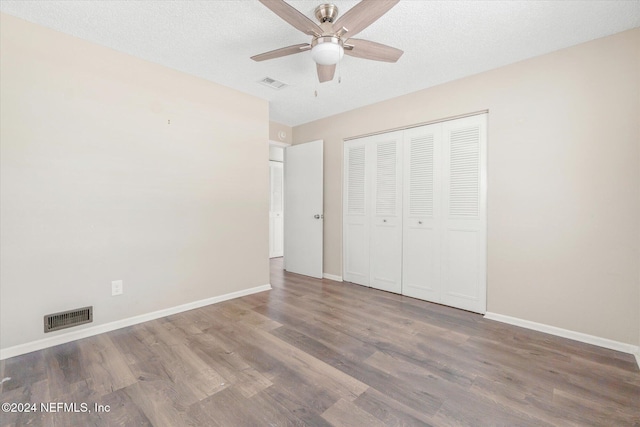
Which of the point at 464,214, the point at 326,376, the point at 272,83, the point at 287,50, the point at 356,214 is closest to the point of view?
the point at 326,376

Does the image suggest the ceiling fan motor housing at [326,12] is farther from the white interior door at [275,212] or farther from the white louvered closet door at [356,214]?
the white interior door at [275,212]

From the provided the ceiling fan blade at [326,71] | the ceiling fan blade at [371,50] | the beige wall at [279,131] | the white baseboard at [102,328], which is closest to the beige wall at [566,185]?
A: the ceiling fan blade at [371,50]

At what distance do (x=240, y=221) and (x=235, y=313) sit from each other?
3.60ft

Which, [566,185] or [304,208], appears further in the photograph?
[304,208]

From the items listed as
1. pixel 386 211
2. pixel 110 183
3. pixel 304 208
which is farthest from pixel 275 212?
pixel 110 183

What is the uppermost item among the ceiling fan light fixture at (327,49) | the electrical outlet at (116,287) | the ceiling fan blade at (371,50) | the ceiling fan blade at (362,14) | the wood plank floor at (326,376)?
the ceiling fan blade at (362,14)

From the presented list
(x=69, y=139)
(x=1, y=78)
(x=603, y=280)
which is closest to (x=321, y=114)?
(x=69, y=139)

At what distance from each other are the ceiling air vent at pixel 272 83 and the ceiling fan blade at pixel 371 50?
1.30 meters

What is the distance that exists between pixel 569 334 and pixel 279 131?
437 cm

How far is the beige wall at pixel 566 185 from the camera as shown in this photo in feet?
7.29

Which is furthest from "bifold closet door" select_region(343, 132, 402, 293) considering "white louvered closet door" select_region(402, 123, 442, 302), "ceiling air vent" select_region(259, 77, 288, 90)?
"ceiling air vent" select_region(259, 77, 288, 90)

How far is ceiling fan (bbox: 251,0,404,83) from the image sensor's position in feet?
5.46

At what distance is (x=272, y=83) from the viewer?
10.6 ft

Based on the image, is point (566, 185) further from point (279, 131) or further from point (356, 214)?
point (279, 131)
